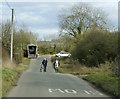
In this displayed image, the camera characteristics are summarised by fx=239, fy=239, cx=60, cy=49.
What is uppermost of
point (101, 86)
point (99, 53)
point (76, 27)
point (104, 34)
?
point (76, 27)

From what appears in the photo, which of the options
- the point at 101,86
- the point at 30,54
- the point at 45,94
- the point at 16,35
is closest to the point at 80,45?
the point at 16,35

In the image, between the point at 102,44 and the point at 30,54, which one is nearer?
the point at 102,44

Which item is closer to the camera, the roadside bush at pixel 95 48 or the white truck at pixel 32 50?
the roadside bush at pixel 95 48

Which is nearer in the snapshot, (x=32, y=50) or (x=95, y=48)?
(x=95, y=48)

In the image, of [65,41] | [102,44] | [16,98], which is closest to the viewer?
[16,98]

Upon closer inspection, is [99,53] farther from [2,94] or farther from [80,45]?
[2,94]

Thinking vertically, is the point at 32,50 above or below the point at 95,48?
above

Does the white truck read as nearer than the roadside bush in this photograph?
No

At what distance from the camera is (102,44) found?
3086 centimetres

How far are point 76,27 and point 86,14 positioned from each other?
339cm

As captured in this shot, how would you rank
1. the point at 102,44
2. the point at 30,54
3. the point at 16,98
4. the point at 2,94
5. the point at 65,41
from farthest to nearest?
1. the point at 30,54
2. the point at 65,41
3. the point at 102,44
4. the point at 2,94
5. the point at 16,98

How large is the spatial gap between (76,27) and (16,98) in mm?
39991

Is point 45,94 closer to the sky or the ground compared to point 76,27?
closer to the ground

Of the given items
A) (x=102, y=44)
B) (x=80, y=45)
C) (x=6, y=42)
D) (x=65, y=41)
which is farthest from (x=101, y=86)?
(x=65, y=41)
